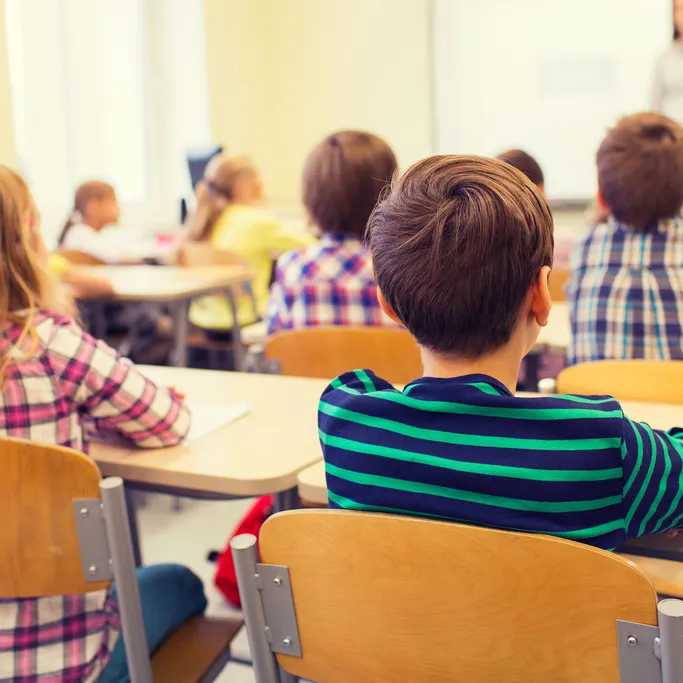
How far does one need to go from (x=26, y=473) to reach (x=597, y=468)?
714 mm

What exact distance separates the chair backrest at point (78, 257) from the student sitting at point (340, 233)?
6.96 feet

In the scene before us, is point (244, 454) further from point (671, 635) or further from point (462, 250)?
point (671, 635)

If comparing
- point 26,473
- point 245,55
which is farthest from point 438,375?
point 245,55

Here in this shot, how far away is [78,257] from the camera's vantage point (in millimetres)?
4141

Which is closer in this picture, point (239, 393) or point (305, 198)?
point (239, 393)

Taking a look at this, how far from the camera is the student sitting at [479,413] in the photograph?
2.92ft

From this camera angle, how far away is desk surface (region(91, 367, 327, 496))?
1.33 m

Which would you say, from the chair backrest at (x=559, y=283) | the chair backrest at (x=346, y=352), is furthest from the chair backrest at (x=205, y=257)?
the chair backrest at (x=346, y=352)

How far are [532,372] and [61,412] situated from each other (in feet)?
4.70

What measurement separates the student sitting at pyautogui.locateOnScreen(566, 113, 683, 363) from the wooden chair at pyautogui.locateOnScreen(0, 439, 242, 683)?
49.5 inches

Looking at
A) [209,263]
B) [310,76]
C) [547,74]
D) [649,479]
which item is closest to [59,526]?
[649,479]

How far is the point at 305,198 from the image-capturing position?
230 cm

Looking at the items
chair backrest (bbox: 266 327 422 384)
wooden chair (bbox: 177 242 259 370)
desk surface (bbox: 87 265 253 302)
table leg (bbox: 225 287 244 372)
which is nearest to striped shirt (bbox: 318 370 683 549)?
chair backrest (bbox: 266 327 422 384)

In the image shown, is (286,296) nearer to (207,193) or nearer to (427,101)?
(207,193)
